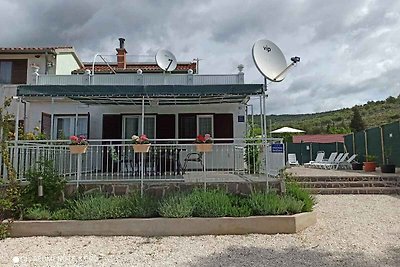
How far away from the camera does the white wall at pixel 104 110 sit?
576 inches

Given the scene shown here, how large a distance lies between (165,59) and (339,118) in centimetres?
4837

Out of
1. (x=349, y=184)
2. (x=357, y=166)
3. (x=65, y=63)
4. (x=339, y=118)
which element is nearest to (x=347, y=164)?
(x=357, y=166)

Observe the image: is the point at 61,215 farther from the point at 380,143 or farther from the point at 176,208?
the point at 380,143

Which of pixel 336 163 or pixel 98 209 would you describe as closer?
pixel 98 209

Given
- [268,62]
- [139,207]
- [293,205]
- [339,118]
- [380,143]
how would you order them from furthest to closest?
[339,118] → [380,143] → [268,62] → [293,205] → [139,207]

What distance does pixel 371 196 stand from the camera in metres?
12.1

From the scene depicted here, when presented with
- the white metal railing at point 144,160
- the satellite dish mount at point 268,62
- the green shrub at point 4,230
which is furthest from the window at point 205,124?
the green shrub at point 4,230

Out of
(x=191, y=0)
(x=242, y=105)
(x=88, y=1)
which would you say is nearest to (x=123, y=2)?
(x=88, y=1)

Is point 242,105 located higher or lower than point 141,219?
higher

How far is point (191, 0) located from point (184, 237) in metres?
6.97

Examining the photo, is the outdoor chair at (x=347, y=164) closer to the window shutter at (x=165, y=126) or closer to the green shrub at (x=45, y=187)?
the window shutter at (x=165, y=126)

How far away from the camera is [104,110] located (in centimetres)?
1473

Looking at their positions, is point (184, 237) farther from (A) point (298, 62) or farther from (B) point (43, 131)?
(B) point (43, 131)

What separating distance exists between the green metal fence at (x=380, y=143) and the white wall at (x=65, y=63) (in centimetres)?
1788
